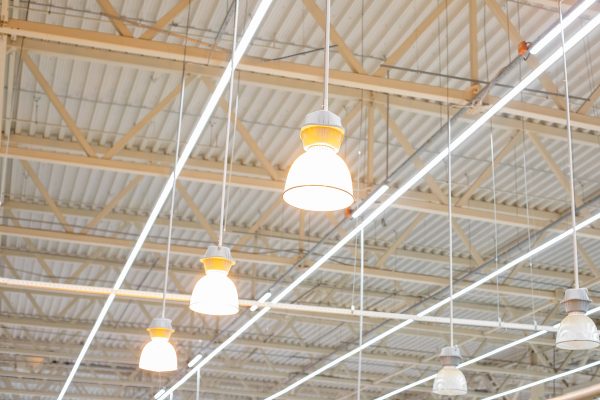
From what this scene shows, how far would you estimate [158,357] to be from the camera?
20.7 ft

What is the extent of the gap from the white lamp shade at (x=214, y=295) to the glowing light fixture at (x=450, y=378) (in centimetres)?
273

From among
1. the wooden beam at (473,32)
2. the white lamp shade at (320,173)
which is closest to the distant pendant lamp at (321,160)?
the white lamp shade at (320,173)

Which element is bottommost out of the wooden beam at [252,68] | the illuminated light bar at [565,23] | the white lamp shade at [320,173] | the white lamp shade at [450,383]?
the white lamp shade at [320,173]

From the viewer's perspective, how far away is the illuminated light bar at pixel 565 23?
238 inches

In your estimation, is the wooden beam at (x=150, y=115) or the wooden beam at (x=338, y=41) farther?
the wooden beam at (x=150, y=115)

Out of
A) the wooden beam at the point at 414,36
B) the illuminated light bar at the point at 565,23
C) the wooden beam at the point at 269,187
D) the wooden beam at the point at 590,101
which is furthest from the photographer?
the wooden beam at the point at 269,187

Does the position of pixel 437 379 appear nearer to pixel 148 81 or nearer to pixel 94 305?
pixel 148 81

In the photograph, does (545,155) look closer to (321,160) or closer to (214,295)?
(214,295)

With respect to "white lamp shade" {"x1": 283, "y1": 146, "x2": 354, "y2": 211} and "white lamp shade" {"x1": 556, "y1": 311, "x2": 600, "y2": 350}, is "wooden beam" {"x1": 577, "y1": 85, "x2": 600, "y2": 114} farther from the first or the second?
"white lamp shade" {"x1": 283, "y1": 146, "x2": 354, "y2": 211}

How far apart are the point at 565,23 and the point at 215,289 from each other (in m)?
2.90

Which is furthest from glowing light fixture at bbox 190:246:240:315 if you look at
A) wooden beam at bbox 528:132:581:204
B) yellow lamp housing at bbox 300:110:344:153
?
wooden beam at bbox 528:132:581:204

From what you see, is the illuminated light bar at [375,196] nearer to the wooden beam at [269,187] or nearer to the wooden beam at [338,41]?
the wooden beam at [338,41]

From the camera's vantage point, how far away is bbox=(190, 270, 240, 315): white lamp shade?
16.2ft

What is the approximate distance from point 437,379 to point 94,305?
1257 cm
